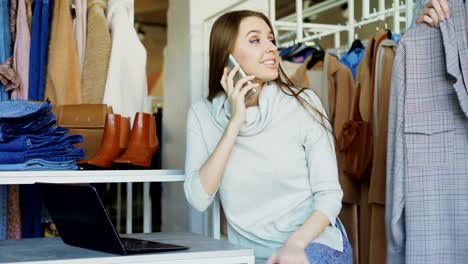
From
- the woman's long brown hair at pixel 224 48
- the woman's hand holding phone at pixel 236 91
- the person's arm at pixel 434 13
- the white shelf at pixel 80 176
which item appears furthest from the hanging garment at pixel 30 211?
the person's arm at pixel 434 13

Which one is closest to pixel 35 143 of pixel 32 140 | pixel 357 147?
pixel 32 140

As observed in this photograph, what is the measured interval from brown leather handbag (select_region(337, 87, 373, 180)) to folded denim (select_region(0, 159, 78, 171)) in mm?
1329

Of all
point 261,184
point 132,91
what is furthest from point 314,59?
point 261,184

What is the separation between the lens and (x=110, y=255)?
149cm

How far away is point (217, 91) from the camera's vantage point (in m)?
1.94

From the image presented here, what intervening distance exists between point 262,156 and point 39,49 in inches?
49.2

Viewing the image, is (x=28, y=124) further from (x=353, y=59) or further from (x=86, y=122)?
(x=353, y=59)

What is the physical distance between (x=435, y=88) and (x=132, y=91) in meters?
1.33

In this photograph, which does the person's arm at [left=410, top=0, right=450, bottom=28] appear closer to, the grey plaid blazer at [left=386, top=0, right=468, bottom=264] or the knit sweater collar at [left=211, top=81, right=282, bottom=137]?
the grey plaid blazer at [left=386, top=0, right=468, bottom=264]

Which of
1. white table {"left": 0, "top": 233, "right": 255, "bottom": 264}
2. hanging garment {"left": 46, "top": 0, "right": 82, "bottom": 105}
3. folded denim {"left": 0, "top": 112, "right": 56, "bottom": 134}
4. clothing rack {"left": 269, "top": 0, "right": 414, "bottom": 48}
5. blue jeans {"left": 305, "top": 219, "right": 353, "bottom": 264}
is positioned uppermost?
clothing rack {"left": 269, "top": 0, "right": 414, "bottom": 48}

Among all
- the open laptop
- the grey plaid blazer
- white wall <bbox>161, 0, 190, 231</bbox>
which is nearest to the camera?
the open laptop

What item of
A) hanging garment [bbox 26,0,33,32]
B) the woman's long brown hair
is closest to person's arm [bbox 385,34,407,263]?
the woman's long brown hair

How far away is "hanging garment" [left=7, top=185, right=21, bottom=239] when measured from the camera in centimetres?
238

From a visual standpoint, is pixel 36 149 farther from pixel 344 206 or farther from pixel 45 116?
pixel 344 206
